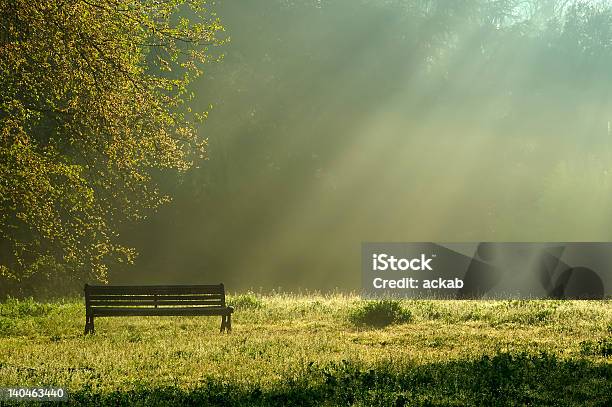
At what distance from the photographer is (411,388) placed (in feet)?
30.4

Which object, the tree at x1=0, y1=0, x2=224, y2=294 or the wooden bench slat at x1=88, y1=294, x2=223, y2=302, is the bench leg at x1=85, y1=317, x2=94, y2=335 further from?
the tree at x1=0, y1=0, x2=224, y2=294

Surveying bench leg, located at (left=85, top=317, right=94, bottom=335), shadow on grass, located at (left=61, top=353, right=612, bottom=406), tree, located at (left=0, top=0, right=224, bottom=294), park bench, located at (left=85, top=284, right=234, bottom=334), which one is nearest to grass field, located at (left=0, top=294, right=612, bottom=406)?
shadow on grass, located at (left=61, top=353, right=612, bottom=406)

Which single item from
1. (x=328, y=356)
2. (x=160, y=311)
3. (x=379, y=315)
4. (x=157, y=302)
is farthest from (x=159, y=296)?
(x=328, y=356)

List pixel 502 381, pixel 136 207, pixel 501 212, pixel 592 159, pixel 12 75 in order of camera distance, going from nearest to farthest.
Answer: pixel 502 381 < pixel 12 75 < pixel 136 207 < pixel 501 212 < pixel 592 159

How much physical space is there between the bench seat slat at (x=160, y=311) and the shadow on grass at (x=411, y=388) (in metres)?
5.84

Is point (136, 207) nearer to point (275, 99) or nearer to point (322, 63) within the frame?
point (275, 99)

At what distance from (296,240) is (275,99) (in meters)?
7.27

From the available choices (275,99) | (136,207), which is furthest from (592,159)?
(136,207)

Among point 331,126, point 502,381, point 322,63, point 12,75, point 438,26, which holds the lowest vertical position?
point 502,381

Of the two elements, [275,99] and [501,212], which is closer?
[275,99]

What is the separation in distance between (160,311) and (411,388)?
316 inches

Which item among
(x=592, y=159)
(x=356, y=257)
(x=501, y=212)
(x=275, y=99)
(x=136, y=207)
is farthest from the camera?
(x=592, y=159)

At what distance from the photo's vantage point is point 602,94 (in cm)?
5088

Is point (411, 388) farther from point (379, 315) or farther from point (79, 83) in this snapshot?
point (379, 315)
